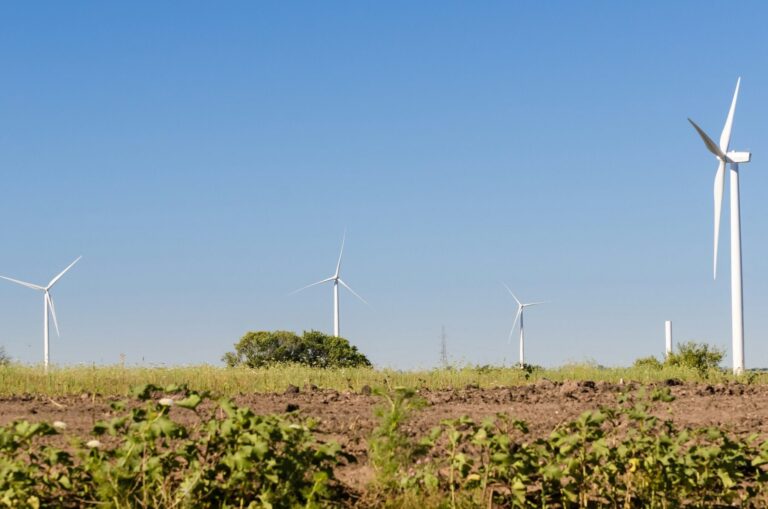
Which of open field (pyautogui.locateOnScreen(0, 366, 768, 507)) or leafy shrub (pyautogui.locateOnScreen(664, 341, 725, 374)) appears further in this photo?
leafy shrub (pyautogui.locateOnScreen(664, 341, 725, 374))

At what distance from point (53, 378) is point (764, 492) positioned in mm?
11834

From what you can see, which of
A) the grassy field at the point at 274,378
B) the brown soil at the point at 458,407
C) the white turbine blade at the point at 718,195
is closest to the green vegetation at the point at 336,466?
the brown soil at the point at 458,407

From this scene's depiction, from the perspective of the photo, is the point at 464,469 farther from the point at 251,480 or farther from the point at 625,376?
the point at 625,376

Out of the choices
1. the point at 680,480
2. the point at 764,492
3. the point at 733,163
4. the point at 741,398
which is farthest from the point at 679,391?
the point at 733,163

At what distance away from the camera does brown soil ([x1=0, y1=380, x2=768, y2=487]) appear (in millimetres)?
9492

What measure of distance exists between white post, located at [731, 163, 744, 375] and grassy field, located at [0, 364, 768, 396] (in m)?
3.74

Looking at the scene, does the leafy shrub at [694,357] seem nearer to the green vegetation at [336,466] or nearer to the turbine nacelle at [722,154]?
the turbine nacelle at [722,154]

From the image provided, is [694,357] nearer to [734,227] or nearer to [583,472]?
[734,227]

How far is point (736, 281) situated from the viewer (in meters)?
24.5

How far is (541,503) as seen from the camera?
24.0ft

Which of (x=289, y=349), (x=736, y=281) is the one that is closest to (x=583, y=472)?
(x=736, y=281)

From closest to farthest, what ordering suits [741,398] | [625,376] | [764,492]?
[764,492] < [741,398] < [625,376]

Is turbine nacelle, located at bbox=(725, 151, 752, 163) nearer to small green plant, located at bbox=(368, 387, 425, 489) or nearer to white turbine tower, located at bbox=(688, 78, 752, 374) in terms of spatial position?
white turbine tower, located at bbox=(688, 78, 752, 374)

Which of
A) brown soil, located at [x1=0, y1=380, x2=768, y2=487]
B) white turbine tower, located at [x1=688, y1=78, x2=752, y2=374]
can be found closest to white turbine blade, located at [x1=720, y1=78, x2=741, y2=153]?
white turbine tower, located at [x1=688, y1=78, x2=752, y2=374]
